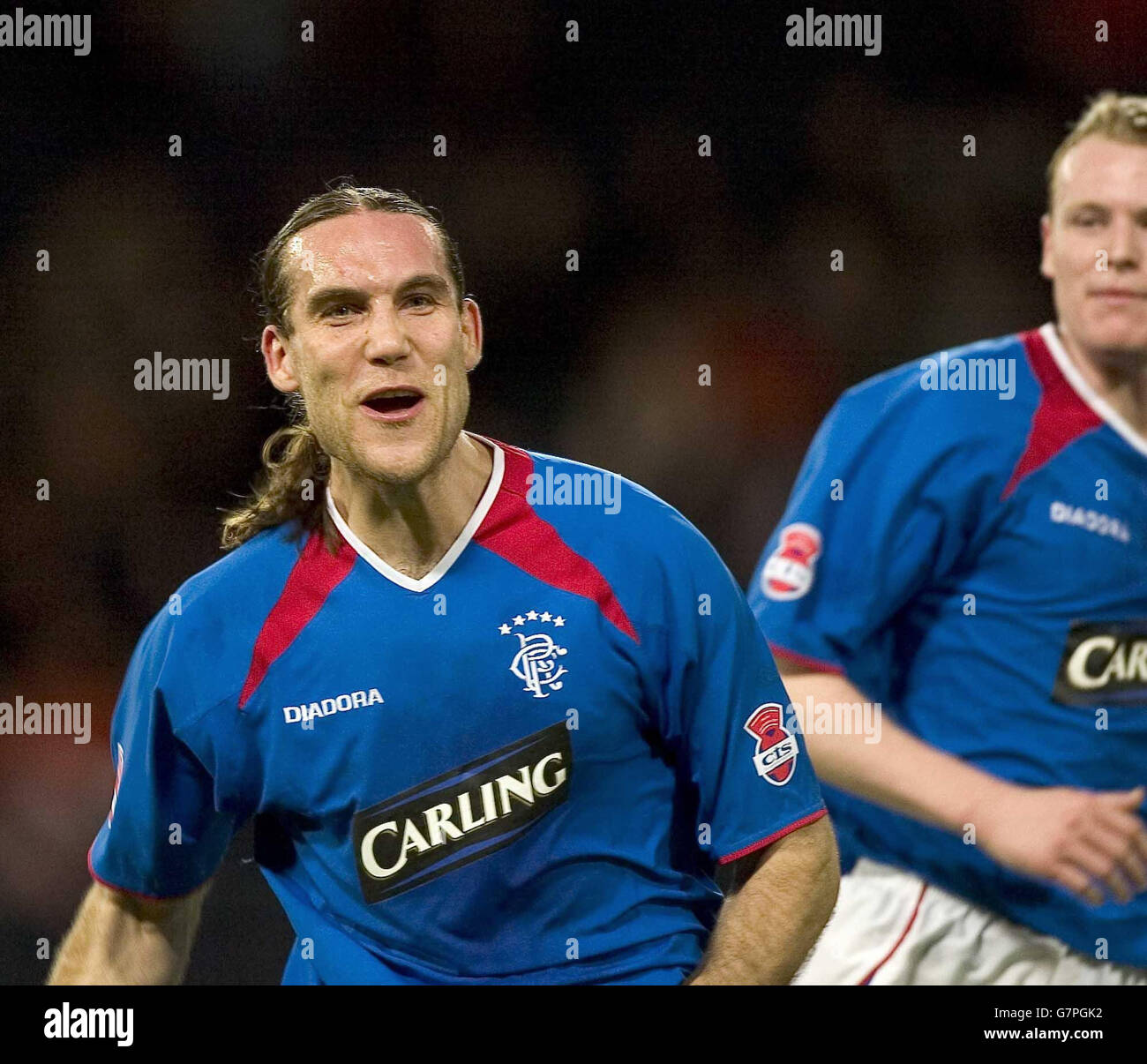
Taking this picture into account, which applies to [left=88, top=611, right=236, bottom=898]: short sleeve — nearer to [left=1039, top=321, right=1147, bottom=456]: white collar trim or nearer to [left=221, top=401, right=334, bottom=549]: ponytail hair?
[left=221, top=401, right=334, bottom=549]: ponytail hair

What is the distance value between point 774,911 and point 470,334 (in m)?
0.88

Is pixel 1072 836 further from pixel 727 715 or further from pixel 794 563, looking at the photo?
pixel 727 715

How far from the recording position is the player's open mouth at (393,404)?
Answer: 6.94 feet

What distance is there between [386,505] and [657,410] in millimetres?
→ 1358

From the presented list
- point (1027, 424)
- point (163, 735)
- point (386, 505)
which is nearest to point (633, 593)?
point (386, 505)

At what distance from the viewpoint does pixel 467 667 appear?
2.15m

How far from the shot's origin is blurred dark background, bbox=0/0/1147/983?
3193 millimetres

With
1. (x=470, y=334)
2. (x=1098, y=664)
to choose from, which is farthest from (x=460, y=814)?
(x=1098, y=664)

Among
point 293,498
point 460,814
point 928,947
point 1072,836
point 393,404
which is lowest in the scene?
point 928,947

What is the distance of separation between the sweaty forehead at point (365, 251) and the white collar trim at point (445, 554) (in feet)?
0.98

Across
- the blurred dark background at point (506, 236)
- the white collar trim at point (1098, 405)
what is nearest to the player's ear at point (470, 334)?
the blurred dark background at point (506, 236)

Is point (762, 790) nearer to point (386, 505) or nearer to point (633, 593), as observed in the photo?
point (633, 593)

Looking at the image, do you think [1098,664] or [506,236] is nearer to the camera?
[1098,664]

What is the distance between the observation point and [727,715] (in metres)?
2.12
